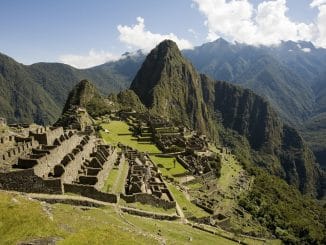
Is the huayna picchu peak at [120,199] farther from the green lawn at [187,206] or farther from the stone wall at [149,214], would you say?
the green lawn at [187,206]

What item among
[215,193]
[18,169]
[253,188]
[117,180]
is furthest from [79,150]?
[253,188]

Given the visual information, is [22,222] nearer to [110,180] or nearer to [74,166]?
[74,166]

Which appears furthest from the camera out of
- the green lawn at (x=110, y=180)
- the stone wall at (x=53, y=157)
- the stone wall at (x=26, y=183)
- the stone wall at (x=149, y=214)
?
the green lawn at (x=110, y=180)

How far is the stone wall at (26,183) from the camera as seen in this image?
35.8 meters

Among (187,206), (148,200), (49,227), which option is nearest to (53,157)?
(148,200)

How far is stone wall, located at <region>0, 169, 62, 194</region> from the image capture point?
117ft

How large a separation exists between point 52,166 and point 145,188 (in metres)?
13.4

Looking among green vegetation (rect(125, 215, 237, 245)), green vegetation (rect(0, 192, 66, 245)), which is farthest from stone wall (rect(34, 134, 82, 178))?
green vegetation (rect(0, 192, 66, 245))

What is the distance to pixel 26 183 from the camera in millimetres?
36344

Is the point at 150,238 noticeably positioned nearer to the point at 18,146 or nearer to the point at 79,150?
the point at 18,146

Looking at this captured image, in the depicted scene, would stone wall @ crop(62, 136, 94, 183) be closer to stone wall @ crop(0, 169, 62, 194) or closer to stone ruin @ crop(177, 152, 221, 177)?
stone wall @ crop(0, 169, 62, 194)

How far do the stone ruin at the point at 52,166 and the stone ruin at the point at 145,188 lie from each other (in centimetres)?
319

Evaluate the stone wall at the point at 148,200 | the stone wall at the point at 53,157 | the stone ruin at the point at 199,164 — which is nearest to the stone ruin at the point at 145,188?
the stone wall at the point at 148,200

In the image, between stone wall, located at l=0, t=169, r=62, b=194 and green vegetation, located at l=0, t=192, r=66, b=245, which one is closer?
green vegetation, located at l=0, t=192, r=66, b=245
